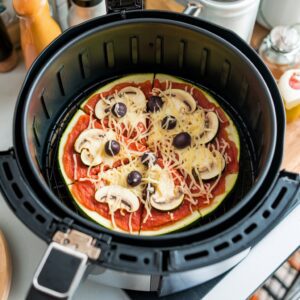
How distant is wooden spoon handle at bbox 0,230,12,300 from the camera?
35.4 inches

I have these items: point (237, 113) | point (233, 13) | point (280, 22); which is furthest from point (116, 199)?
point (280, 22)

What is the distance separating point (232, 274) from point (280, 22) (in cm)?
64

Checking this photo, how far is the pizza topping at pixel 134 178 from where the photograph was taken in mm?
946

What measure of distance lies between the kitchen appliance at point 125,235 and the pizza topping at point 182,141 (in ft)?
0.35

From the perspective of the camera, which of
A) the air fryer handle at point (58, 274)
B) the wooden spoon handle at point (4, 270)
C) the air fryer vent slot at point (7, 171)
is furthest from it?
the wooden spoon handle at point (4, 270)

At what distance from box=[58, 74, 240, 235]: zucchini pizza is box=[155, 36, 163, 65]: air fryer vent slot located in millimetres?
34

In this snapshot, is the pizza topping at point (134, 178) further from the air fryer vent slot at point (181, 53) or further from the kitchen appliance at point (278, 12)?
the kitchen appliance at point (278, 12)

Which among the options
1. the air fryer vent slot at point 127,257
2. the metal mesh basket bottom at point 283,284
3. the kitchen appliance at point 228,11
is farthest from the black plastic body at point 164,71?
the metal mesh basket bottom at point 283,284

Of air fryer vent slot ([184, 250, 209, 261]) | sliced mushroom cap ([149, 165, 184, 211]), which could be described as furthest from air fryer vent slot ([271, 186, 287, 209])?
sliced mushroom cap ([149, 165, 184, 211])

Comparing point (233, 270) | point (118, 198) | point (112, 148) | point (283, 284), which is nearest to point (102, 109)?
point (112, 148)

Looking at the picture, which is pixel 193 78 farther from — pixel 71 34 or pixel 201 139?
pixel 71 34

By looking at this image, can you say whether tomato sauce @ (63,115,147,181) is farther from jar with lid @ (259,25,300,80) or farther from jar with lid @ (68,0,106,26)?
jar with lid @ (259,25,300,80)

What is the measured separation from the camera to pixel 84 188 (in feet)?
3.10

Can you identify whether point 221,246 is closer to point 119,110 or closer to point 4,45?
point 119,110
